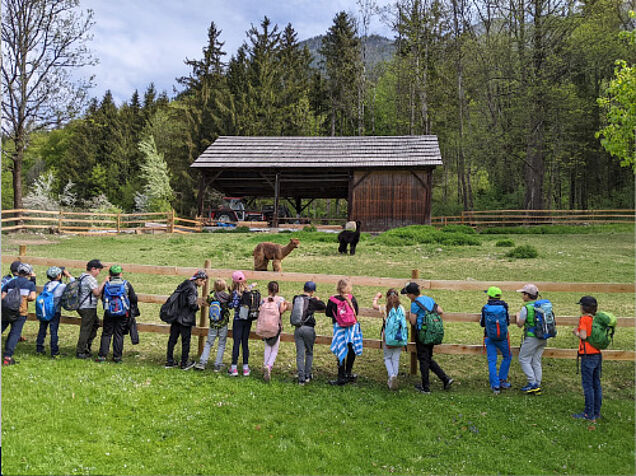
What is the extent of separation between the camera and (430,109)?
3844 centimetres

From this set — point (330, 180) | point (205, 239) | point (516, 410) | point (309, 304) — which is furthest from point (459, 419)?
point (330, 180)

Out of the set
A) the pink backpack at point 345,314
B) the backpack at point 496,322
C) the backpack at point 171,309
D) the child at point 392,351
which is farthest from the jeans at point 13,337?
the backpack at point 496,322

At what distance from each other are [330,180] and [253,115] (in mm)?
16176

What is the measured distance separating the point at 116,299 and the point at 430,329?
174 inches

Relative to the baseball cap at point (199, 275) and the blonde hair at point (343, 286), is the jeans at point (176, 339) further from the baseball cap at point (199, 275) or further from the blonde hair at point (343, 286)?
the blonde hair at point (343, 286)

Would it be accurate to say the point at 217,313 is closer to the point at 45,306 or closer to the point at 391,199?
the point at 45,306

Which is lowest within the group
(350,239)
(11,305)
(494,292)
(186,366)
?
(186,366)

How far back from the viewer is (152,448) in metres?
4.57

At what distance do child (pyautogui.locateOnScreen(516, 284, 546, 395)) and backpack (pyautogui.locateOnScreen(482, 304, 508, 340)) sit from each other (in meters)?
0.20

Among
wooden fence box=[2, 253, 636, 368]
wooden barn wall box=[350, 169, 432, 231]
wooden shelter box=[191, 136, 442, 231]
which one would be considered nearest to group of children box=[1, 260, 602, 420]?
wooden fence box=[2, 253, 636, 368]

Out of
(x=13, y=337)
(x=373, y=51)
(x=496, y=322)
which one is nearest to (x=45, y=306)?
(x=13, y=337)

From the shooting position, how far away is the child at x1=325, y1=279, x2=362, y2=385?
614cm

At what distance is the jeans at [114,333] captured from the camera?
667 centimetres

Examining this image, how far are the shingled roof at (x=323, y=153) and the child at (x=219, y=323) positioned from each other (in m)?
19.0
